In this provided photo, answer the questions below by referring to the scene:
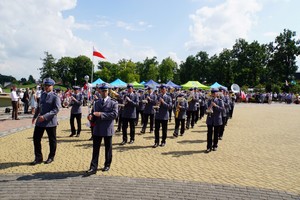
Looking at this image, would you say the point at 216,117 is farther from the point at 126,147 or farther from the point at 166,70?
the point at 166,70

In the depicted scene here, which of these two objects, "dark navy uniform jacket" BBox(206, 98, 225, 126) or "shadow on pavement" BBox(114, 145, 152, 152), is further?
"dark navy uniform jacket" BBox(206, 98, 225, 126)

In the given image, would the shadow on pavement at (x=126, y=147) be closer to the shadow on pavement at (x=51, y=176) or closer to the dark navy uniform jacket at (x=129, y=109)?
the dark navy uniform jacket at (x=129, y=109)

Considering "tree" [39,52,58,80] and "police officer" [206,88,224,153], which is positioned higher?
"tree" [39,52,58,80]

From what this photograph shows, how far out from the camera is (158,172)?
682 centimetres

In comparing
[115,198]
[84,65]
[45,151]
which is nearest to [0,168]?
[45,151]

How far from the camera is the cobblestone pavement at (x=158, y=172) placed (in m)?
5.49

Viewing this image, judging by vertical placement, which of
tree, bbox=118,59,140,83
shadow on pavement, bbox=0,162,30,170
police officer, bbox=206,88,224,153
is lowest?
shadow on pavement, bbox=0,162,30,170

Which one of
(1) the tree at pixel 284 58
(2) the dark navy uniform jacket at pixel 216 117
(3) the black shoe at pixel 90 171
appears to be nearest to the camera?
(3) the black shoe at pixel 90 171

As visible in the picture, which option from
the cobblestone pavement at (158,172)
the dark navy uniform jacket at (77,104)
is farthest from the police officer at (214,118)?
the dark navy uniform jacket at (77,104)

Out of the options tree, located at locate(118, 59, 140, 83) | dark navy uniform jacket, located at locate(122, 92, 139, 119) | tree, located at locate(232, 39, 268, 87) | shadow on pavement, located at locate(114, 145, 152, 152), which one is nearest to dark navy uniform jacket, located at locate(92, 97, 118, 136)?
shadow on pavement, located at locate(114, 145, 152, 152)

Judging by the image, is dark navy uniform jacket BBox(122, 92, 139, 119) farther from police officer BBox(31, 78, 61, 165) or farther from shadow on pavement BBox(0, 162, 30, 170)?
shadow on pavement BBox(0, 162, 30, 170)

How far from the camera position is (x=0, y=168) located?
6.98 metres

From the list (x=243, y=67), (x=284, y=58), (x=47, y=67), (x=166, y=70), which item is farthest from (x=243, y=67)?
(x=47, y=67)

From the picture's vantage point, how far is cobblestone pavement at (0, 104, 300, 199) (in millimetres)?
5492
